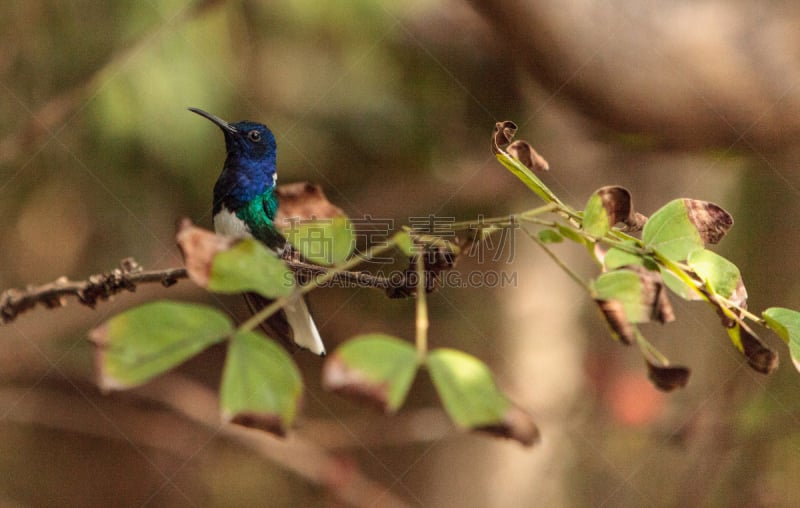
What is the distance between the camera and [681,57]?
2211mm

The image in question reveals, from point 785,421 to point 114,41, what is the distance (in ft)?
8.61

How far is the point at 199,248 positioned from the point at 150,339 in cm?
8

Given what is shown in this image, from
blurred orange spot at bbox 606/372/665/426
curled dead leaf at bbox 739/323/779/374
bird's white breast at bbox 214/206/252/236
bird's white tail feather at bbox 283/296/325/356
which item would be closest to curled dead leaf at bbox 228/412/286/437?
curled dead leaf at bbox 739/323/779/374

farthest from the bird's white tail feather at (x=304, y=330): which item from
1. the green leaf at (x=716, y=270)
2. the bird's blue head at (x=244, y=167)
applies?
the green leaf at (x=716, y=270)

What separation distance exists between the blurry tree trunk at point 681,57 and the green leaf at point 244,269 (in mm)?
1848

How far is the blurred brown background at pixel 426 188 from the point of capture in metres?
2.29

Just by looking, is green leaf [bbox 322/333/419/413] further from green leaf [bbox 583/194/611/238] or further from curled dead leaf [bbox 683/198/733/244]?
curled dead leaf [bbox 683/198/733/244]

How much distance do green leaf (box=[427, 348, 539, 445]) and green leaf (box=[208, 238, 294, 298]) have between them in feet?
0.45

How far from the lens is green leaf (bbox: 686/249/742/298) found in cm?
68

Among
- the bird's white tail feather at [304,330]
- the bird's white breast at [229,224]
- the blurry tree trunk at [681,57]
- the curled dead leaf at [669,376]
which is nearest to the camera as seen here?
the curled dead leaf at [669,376]

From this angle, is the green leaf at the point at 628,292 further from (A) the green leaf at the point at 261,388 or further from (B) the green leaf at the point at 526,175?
(A) the green leaf at the point at 261,388

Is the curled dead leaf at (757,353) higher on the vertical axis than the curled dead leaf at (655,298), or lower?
higher

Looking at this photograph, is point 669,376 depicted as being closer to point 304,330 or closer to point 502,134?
point 502,134

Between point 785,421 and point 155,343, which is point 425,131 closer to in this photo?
point 785,421
